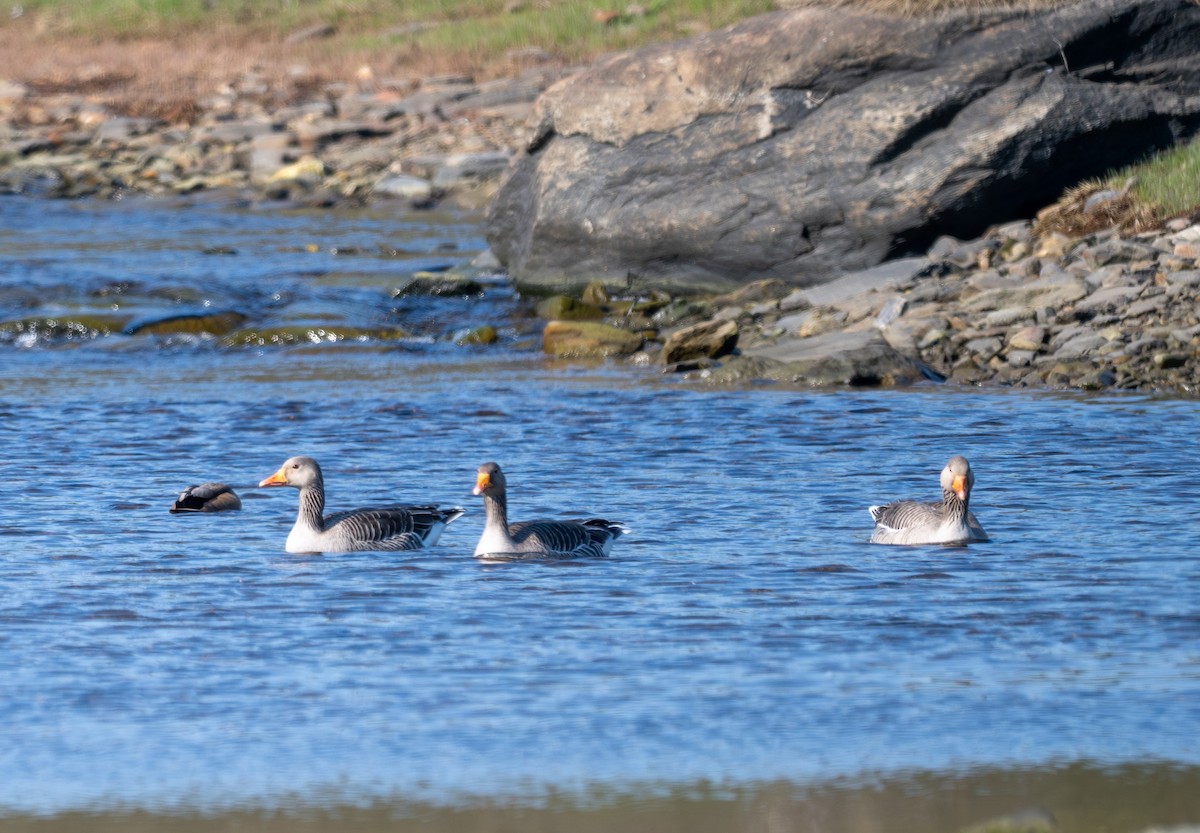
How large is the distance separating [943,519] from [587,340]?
29.7 feet

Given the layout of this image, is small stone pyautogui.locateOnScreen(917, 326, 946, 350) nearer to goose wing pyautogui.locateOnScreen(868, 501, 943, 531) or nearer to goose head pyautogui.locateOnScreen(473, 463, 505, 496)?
goose wing pyautogui.locateOnScreen(868, 501, 943, 531)

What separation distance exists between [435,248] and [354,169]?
28.3 ft

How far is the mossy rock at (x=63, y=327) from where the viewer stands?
20703 millimetres

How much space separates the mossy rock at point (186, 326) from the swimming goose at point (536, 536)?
36.5ft

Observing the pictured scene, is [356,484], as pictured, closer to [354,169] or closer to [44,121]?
[354,169]

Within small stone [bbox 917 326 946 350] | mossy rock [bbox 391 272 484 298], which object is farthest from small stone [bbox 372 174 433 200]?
small stone [bbox 917 326 946 350]

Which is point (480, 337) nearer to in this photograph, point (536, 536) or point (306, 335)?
point (306, 335)

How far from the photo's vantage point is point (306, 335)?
2056 centimetres

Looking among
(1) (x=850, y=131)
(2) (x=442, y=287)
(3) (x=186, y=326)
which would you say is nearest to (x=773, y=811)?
(1) (x=850, y=131)

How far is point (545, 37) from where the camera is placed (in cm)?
4384

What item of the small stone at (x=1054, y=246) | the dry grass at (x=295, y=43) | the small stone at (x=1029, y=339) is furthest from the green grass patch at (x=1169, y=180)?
the dry grass at (x=295, y=43)

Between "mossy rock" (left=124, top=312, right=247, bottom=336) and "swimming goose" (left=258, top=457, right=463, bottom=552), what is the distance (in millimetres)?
10428

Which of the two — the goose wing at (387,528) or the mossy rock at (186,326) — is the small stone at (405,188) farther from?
the goose wing at (387,528)

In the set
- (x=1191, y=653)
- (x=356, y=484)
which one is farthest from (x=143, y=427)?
(x=1191, y=653)
